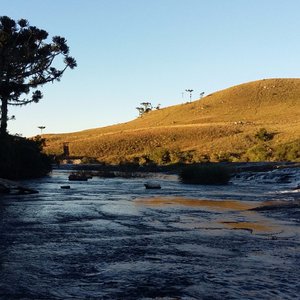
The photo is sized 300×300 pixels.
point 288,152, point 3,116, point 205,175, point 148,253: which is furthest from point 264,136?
point 148,253

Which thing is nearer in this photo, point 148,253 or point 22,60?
point 148,253

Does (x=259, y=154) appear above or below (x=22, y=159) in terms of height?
below

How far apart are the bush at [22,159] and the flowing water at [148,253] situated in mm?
17762

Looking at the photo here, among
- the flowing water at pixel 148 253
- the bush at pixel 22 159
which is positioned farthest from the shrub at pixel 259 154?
the flowing water at pixel 148 253

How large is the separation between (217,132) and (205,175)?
220 ft

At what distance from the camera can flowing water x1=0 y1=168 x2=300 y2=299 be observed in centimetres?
740

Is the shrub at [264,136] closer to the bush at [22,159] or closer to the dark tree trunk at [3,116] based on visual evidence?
the bush at [22,159]

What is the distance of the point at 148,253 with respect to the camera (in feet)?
33.3

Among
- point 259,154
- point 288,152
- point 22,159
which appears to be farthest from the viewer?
point 259,154

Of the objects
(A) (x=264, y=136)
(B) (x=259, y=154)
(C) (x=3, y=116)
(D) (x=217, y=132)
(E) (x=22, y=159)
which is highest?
(D) (x=217, y=132)

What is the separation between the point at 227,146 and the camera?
87.6m

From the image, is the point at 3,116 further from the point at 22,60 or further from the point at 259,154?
the point at 259,154

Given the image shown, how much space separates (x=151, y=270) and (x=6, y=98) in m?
31.6

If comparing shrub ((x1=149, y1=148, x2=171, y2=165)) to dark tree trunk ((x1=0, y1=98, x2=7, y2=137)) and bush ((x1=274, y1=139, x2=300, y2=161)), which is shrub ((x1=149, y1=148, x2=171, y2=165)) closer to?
bush ((x1=274, y1=139, x2=300, y2=161))
